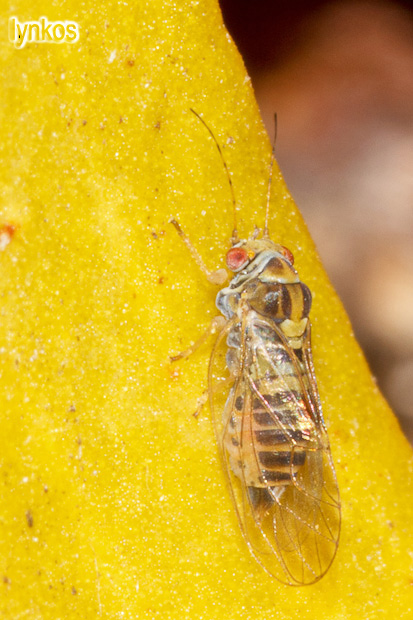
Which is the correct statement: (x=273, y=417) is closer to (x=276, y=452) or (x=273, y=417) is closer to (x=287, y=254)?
(x=276, y=452)

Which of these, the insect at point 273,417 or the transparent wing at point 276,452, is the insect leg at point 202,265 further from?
the transparent wing at point 276,452

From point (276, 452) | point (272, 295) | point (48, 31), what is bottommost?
point (276, 452)

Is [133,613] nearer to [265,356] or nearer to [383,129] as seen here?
[265,356]

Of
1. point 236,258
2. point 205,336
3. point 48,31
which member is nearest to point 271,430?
point 205,336

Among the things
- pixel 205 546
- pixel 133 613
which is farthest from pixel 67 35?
pixel 133 613

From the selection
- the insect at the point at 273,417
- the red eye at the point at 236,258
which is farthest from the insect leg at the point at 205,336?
the red eye at the point at 236,258
